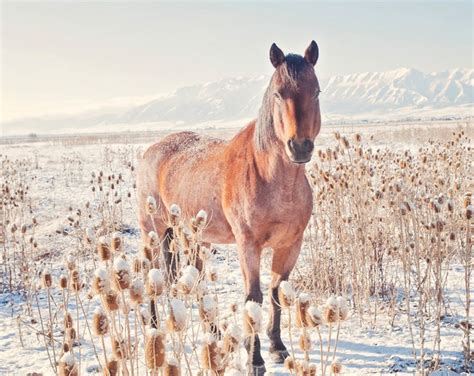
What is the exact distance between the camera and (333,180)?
4.59 m

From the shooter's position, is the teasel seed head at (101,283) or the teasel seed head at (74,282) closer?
the teasel seed head at (101,283)

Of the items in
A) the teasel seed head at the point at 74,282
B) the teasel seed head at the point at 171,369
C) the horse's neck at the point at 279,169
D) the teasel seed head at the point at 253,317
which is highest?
the horse's neck at the point at 279,169

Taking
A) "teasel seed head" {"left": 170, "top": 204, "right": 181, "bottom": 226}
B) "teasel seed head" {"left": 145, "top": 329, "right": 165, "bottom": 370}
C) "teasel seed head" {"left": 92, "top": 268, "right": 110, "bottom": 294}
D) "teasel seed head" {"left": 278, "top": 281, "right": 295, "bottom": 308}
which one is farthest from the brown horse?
"teasel seed head" {"left": 145, "top": 329, "right": 165, "bottom": 370}

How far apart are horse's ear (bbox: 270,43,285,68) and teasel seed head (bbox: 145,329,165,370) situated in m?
2.36

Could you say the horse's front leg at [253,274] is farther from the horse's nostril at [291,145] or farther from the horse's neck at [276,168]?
→ the horse's nostril at [291,145]

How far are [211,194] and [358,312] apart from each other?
215 cm

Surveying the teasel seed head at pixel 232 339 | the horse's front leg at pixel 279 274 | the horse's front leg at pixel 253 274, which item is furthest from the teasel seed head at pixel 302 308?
the horse's front leg at pixel 279 274

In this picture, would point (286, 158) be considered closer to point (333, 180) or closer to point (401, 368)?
point (333, 180)

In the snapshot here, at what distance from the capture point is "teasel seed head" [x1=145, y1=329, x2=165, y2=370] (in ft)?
4.63

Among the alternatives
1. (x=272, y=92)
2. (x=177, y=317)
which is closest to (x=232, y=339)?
(x=177, y=317)

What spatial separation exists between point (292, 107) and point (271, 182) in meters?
0.69

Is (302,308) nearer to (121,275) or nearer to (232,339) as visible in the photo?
(232,339)

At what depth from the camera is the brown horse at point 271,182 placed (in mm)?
2895

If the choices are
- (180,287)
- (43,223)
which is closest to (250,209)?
(180,287)
